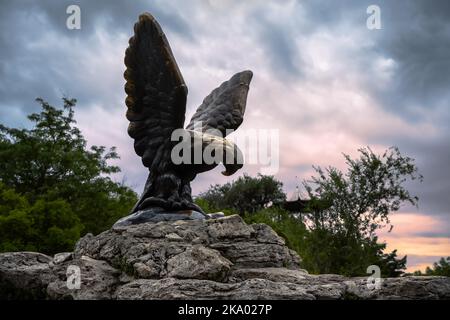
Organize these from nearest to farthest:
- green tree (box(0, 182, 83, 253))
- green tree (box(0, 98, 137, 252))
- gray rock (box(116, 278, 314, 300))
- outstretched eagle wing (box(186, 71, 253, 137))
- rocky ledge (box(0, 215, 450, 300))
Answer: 1. gray rock (box(116, 278, 314, 300))
2. rocky ledge (box(0, 215, 450, 300))
3. outstretched eagle wing (box(186, 71, 253, 137))
4. green tree (box(0, 182, 83, 253))
5. green tree (box(0, 98, 137, 252))

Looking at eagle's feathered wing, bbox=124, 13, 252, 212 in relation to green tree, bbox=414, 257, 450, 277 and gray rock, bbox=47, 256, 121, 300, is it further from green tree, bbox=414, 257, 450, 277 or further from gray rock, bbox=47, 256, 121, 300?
green tree, bbox=414, 257, 450, 277

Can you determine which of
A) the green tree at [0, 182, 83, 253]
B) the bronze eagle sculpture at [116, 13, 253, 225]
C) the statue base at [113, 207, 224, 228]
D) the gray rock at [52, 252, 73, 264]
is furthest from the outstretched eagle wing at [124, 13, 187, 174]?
the green tree at [0, 182, 83, 253]

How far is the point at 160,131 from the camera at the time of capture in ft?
→ 25.6

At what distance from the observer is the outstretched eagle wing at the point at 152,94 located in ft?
23.6

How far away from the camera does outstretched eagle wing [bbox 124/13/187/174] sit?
7.20 m

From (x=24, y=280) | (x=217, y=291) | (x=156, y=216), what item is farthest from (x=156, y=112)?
(x=217, y=291)

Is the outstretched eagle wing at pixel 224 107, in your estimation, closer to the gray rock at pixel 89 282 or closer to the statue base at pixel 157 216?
the statue base at pixel 157 216

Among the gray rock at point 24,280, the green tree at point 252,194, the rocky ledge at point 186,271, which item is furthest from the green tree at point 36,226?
the green tree at point 252,194

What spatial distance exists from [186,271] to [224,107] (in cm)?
380

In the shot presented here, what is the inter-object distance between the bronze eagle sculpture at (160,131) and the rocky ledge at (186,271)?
18.4 inches

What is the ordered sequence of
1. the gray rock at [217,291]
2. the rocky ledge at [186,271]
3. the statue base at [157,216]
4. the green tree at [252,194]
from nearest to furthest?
the gray rock at [217,291] < the rocky ledge at [186,271] < the statue base at [157,216] < the green tree at [252,194]

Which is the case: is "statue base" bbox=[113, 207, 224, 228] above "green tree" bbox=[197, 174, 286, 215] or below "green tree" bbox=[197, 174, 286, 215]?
below

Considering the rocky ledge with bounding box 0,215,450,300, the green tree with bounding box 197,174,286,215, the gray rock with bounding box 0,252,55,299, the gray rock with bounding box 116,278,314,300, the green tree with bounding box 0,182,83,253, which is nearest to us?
the gray rock with bounding box 116,278,314,300

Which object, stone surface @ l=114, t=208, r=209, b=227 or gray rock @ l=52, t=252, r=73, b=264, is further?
stone surface @ l=114, t=208, r=209, b=227
